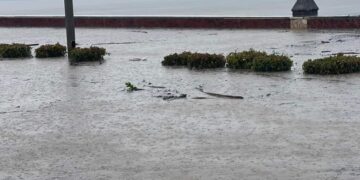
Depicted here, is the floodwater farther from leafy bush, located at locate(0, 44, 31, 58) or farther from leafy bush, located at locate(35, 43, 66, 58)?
leafy bush, located at locate(0, 44, 31, 58)

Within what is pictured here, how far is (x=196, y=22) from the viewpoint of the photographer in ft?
95.0

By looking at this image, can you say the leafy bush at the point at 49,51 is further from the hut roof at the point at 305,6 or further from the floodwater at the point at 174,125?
the hut roof at the point at 305,6

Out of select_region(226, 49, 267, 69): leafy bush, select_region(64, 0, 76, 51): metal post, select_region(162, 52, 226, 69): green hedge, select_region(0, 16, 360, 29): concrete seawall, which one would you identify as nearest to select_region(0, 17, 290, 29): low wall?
select_region(0, 16, 360, 29): concrete seawall

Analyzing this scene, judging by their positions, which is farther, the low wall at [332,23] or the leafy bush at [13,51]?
the low wall at [332,23]

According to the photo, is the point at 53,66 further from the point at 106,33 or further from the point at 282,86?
the point at 106,33

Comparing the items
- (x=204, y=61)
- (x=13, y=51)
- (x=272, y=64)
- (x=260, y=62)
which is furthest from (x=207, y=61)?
(x=13, y=51)

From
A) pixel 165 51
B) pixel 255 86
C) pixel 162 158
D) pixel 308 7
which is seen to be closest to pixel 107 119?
pixel 162 158

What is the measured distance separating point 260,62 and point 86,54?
16.6 feet

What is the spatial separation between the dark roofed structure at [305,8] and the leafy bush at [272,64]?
494 inches

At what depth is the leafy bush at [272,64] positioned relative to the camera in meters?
13.9

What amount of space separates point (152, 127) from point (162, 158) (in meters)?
1.62

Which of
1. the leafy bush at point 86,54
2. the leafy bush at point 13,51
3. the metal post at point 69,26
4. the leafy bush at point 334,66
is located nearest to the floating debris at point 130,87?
the leafy bush at point 334,66

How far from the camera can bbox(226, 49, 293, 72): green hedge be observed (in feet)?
45.8

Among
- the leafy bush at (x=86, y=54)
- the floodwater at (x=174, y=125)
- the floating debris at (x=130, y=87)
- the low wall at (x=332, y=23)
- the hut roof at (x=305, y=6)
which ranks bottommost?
the floodwater at (x=174, y=125)
